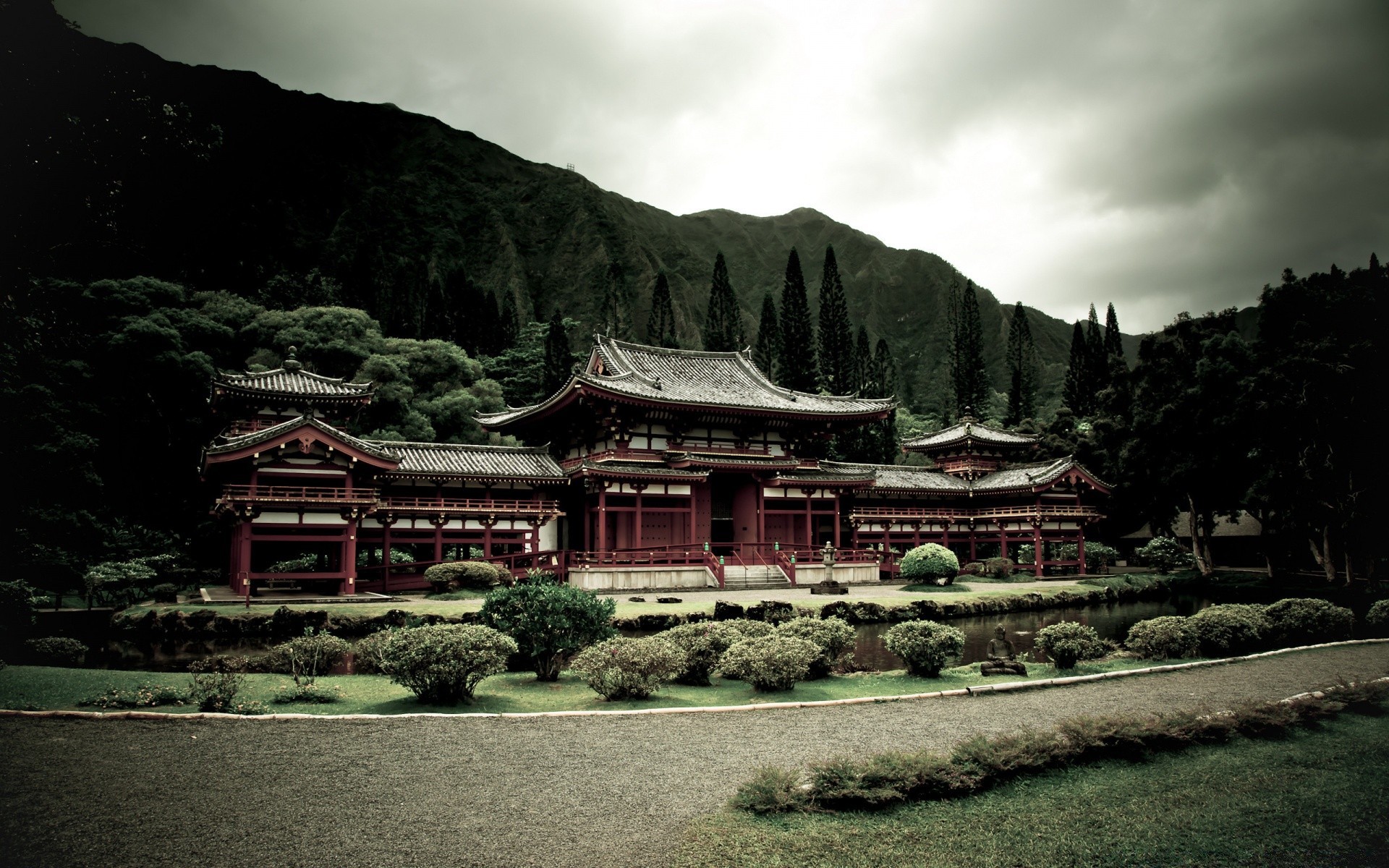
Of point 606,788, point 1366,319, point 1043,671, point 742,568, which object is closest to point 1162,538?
point 742,568

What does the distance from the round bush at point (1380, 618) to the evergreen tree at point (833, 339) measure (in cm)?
4608

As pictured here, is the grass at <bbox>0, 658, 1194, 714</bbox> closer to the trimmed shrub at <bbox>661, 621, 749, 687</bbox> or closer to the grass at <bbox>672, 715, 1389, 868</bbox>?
the trimmed shrub at <bbox>661, 621, 749, 687</bbox>

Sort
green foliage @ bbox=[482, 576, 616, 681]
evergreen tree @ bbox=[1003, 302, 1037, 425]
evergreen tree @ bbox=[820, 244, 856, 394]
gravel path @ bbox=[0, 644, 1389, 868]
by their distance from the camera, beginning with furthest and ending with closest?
evergreen tree @ bbox=[1003, 302, 1037, 425] → evergreen tree @ bbox=[820, 244, 856, 394] → green foliage @ bbox=[482, 576, 616, 681] → gravel path @ bbox=[0, 644, 1389, 868]

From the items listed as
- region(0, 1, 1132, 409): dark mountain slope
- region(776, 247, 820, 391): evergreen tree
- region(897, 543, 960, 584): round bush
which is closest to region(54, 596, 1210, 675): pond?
region(897, 543, 960, 584): round bush

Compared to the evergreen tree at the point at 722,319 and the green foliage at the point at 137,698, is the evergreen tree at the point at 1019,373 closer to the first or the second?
the evergreen tree at the point at 722,319

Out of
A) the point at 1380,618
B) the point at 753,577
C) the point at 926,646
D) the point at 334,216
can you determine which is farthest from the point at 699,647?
the point at 334,216

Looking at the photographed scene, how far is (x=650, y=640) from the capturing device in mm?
12047

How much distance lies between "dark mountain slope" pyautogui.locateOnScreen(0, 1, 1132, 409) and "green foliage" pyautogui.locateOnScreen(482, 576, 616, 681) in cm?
856

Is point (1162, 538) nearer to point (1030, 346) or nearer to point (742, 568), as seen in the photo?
point (742, 568)

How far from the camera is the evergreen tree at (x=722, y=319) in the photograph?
7319 cm

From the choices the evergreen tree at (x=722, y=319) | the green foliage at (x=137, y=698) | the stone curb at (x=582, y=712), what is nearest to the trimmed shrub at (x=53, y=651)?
the green foliage at (x=137, y=698)

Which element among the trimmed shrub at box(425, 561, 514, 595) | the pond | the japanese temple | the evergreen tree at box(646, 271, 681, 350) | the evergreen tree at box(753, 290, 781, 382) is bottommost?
the pond

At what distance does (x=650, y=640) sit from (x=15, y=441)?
37.6 feet

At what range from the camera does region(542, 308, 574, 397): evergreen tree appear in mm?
67562
